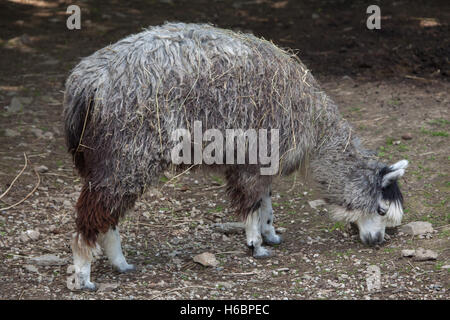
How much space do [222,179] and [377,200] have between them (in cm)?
223

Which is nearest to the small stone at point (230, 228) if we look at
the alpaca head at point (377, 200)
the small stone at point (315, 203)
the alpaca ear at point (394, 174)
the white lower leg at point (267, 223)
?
the white lower leg at point (267, 223)

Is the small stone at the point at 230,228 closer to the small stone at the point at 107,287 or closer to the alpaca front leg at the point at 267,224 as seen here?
the alpaca front leg at the point at 267,224

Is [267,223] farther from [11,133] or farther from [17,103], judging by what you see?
[17,103]

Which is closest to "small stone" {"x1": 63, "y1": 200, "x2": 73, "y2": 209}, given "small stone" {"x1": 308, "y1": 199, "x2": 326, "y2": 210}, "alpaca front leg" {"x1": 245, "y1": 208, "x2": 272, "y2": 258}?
"alpaca front leg" {"x1": 245, "y1": 208, "x2": 272, "y2": 258}

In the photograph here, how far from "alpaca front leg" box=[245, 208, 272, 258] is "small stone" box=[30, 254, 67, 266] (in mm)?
1884

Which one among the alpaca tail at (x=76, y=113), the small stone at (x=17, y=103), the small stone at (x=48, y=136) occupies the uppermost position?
the alpaca tail at (x=76, y=113)

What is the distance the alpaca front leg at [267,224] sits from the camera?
23.4ft

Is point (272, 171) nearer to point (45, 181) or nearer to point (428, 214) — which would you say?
point (428, 214)

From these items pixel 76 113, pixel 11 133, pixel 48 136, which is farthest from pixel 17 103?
pixel 76 113

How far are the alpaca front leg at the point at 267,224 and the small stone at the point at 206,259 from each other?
0.78 meters

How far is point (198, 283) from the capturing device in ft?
20.5

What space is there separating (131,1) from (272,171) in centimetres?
808

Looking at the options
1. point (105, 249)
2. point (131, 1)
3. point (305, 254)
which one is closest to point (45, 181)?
point (105, 249)

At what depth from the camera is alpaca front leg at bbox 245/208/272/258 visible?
6.69m
